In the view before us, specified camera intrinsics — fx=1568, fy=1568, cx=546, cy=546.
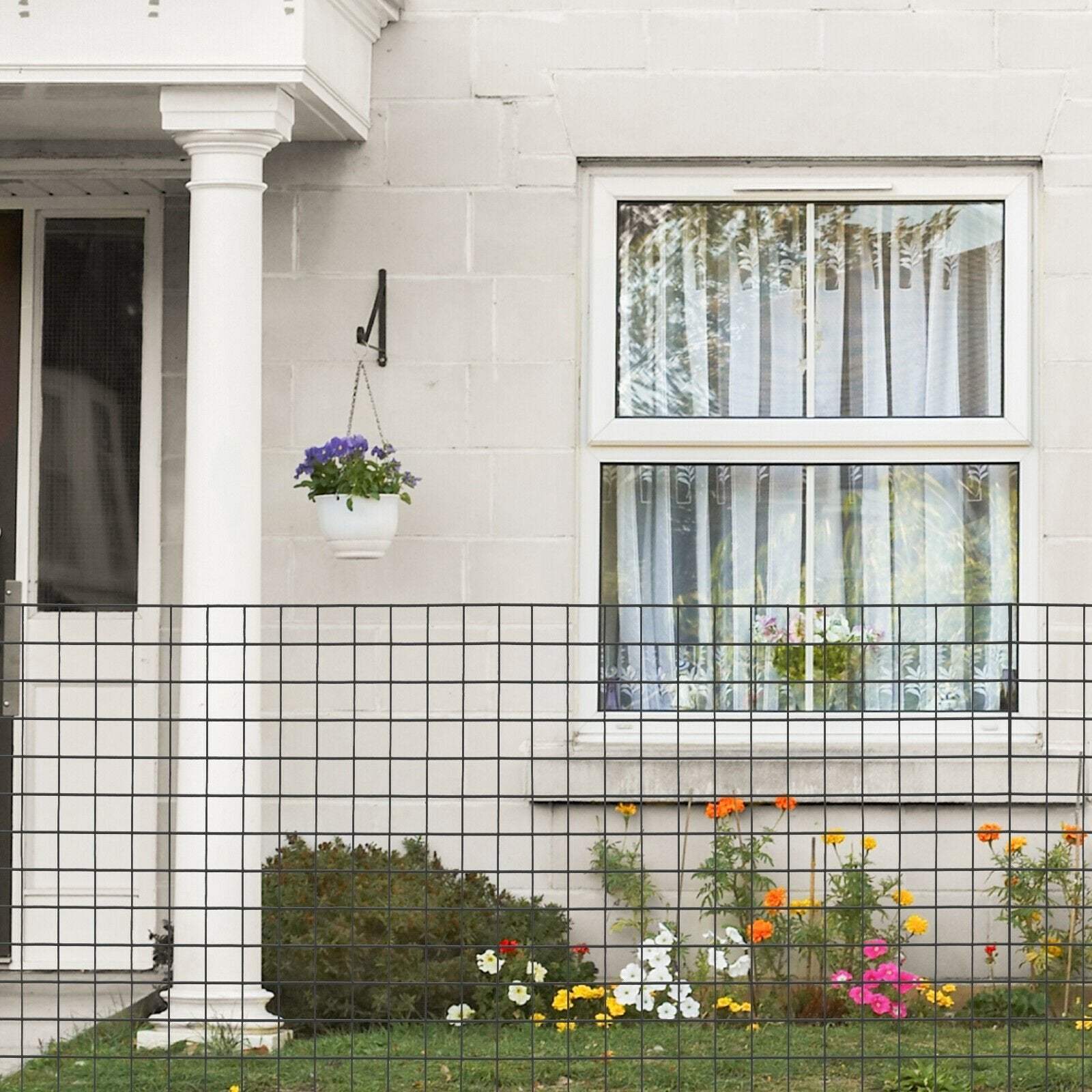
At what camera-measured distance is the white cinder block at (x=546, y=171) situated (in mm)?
5371

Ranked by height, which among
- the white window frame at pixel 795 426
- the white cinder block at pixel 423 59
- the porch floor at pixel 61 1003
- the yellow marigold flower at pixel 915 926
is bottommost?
the porch floor at pixel 61 1003

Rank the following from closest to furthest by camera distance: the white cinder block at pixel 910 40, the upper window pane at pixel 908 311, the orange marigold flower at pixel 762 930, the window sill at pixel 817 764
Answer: the orange marigold flower at pixel 762 930, the window sill at pixel 817 764, the white cinder block at pixel 910 40, the upper window pane at pixel 908 311

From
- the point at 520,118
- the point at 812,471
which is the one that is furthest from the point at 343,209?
the point at 812,471

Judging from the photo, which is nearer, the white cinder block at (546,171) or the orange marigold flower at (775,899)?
the orange marigold flower at (775,899)

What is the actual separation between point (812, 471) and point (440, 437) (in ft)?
4.29

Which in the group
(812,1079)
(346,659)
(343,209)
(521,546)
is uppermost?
(343,209)

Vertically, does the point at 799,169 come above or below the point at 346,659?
above

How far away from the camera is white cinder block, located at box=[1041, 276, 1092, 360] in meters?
5.32

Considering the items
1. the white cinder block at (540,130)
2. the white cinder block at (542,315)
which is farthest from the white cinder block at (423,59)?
the white cinder block at (542,315)

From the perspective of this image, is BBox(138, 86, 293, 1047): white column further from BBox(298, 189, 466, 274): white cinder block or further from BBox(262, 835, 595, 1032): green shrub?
BBox(298, 189, 466, 274): white cinder block

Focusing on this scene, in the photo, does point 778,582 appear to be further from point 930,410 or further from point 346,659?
point 346,659

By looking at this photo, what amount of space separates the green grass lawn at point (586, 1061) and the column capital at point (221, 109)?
249cm

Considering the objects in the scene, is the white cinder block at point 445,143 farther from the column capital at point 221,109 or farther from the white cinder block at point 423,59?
the column capital at point 221,109

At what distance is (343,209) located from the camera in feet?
17.7
